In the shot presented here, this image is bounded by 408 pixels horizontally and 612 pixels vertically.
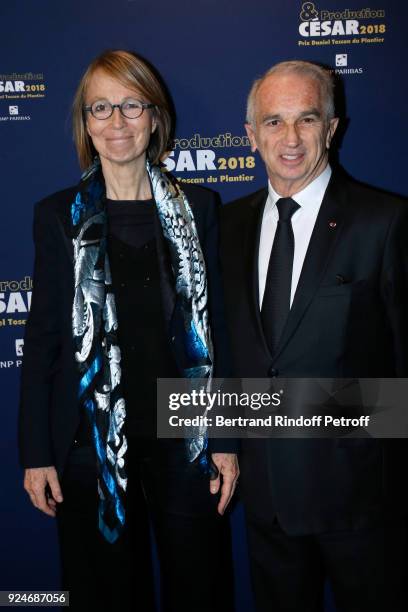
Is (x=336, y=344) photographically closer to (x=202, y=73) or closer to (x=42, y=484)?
(x=42, y=484)

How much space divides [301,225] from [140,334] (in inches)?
24.2

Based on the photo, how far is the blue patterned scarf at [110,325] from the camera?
196cm

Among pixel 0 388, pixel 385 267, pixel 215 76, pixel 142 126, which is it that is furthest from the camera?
pixel 0 388

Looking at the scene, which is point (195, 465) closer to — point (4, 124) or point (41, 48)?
point (4, 124)

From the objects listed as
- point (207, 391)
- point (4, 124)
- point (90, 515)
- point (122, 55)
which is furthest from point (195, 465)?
point (4, 124)

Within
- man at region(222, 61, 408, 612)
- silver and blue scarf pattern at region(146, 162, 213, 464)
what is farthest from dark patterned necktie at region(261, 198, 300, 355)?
silver and blue scarf pattern at region(146, 162, 213, 464)

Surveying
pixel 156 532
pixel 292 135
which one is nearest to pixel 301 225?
pixel 292 135

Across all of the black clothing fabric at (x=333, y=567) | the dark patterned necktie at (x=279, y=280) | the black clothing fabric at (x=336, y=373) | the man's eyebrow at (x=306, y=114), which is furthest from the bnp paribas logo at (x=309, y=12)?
the black clothing fabric at (x=333, y=567)

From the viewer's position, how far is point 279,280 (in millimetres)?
1847

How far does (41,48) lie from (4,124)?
34cm

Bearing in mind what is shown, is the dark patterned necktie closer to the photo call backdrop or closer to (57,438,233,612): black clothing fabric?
(57,438,233,612): black clothing fabric

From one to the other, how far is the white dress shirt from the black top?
0.35 m

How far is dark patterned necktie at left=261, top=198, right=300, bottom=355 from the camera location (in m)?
1.83

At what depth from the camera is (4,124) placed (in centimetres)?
251
